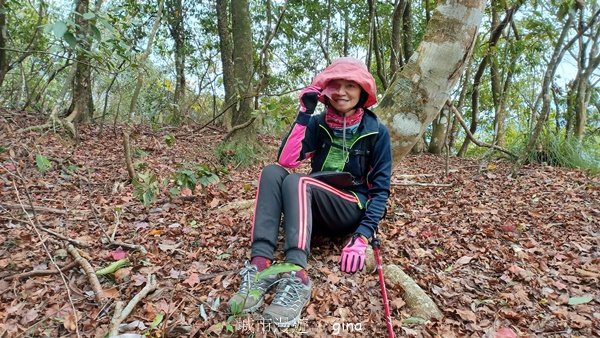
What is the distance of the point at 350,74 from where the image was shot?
283 centimetres

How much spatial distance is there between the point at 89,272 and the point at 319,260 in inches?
57.7

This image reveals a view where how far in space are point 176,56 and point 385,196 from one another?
1049cm

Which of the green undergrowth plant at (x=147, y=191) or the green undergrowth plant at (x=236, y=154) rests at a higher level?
the green undergrowth plant at (x=236, y=154)

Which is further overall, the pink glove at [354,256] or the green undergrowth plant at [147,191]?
the green undergrowth plant at [147,191]

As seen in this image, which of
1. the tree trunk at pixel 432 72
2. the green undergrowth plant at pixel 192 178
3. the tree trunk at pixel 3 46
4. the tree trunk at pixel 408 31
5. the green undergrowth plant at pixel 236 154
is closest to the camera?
the tree trunk at pixel 432 72

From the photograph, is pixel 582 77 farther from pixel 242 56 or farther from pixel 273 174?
pixel 273 174

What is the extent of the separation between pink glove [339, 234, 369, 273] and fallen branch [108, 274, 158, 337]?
118cm

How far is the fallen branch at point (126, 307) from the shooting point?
2028 millimetres

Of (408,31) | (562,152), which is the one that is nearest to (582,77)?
(562,152)

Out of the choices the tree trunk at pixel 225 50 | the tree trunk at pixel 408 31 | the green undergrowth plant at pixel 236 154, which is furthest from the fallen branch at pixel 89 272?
the tree trunk at pixel 408 31

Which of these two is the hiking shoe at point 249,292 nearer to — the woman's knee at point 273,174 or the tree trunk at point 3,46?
the woman's knee at point 273,174

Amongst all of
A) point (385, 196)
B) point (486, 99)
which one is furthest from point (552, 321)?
point (486, 99)

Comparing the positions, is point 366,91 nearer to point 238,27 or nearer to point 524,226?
point 524,226

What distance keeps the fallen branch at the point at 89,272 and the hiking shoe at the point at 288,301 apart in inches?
38.2
